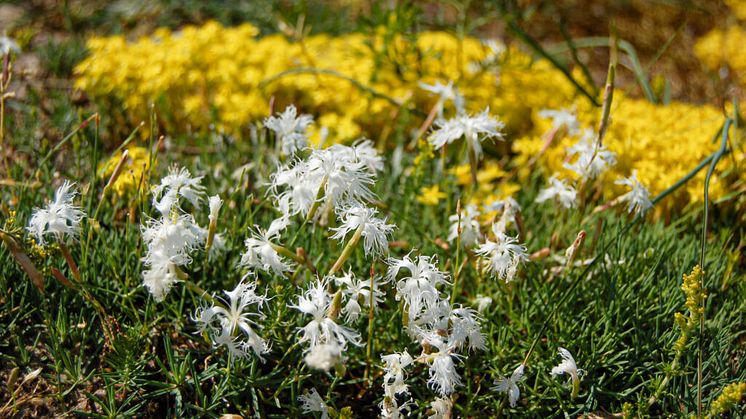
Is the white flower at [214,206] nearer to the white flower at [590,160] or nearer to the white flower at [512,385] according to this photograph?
the white flower at [512,385]

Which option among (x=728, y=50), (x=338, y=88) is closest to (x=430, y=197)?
(x=338, y=88)

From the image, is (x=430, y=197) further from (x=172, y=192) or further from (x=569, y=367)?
(x=172, y=192)

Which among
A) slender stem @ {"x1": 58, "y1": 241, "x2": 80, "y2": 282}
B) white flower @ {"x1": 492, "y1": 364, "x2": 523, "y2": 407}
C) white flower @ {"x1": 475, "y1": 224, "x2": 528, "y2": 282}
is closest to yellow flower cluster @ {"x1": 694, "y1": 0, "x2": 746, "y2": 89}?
white flower @ {"x1": 475, "y1": 224, "x2": 528, "y2": 282}

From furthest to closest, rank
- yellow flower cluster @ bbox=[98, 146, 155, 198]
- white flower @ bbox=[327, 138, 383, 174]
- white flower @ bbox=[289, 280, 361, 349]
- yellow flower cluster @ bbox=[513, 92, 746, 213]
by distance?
yellow flower cluster @ bbox=[513, 92, 746, 213] < yellow flower cluster @ bbox=[98, 146, 155, 198] < white flower @ bbox=[327, 138, 383, 174] < white flower @ bbox=[289, 280, 361, 349]

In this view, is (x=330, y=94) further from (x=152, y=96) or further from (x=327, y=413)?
(x=327, y=413)

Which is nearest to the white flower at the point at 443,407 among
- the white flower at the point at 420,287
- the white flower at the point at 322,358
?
the white flower at the point at 420,287

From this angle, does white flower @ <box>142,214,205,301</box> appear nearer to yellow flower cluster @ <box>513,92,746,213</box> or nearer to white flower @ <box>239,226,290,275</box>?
white flower @ <box>239,226,290,275</box>

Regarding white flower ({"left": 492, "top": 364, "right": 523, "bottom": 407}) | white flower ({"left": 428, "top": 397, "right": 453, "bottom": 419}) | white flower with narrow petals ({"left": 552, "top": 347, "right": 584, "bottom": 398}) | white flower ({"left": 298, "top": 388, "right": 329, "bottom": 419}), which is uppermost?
white flower with narrow petals ({"left": 552, "top": 347, "right": 584, "bottom": 398})
